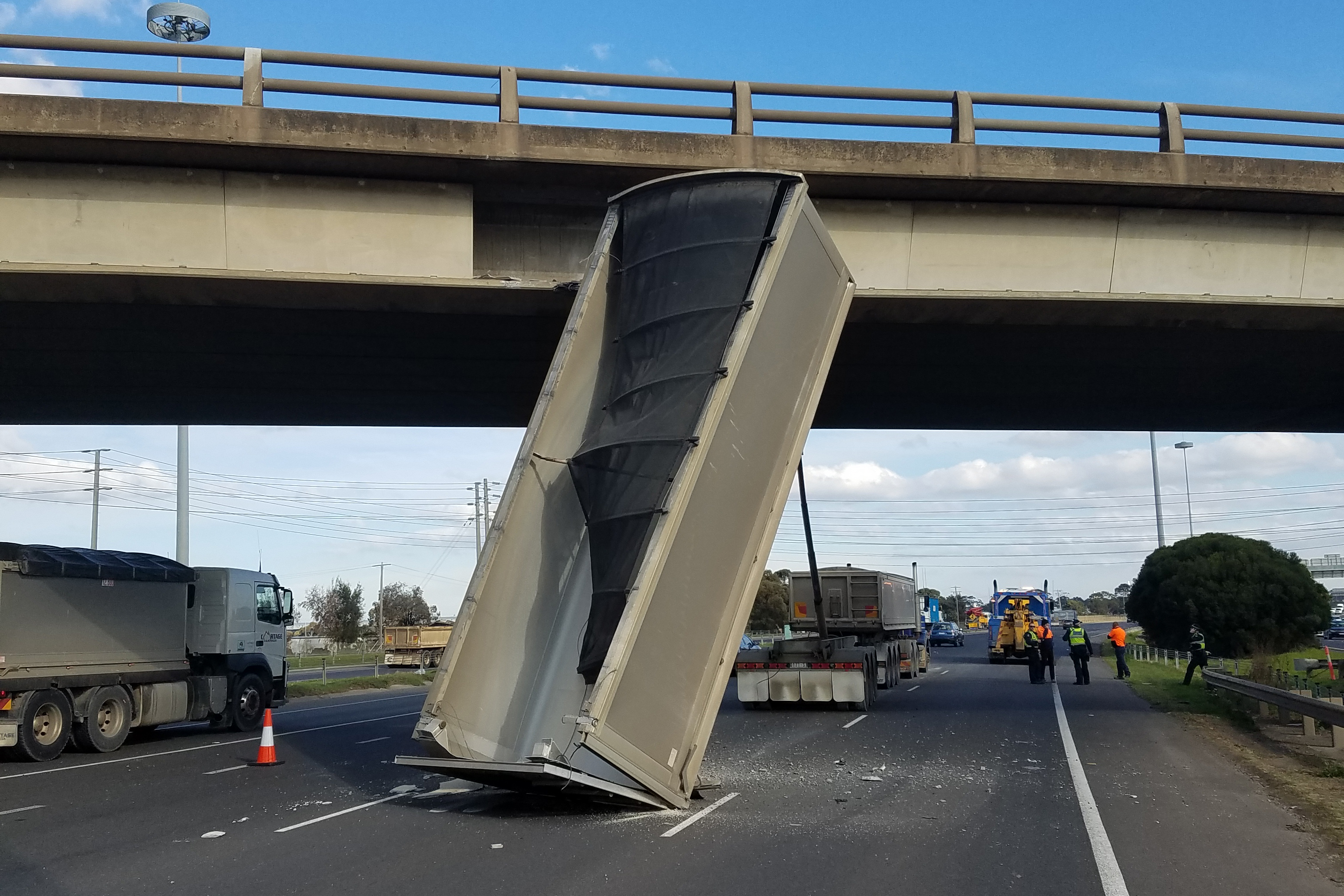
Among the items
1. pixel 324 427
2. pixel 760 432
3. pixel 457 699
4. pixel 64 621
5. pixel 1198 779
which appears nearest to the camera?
pixel 457 699

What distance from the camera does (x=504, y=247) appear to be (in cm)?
1390

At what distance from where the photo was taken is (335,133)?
12594mm

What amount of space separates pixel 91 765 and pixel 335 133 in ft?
30.9

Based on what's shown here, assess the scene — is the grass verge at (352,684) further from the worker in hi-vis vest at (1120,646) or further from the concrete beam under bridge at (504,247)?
the worker in hi-vis vest at (1120,646)

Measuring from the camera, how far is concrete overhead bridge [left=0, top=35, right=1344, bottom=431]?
12.5m

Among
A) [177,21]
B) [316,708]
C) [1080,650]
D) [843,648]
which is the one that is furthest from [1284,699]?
[177,21]

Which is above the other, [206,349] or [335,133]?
[335,133]

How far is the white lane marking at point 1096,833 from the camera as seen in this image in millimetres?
7203

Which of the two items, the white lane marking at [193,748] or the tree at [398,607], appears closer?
the white lane marking at [193,748]

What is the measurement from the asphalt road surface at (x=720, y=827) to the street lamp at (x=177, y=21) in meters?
15.8

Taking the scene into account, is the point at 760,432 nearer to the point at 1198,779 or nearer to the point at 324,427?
the point at 1198,779

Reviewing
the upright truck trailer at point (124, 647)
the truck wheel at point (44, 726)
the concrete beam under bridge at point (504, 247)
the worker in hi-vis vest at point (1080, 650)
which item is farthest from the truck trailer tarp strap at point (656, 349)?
the worker in hi-vis vest at point (1080, 650)

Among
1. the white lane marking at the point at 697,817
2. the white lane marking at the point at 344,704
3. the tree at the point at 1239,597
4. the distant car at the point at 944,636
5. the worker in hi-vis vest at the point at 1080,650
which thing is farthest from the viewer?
the distant car at the point at 944,636

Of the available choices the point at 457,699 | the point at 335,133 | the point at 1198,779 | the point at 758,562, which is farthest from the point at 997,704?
the point at 335,133
